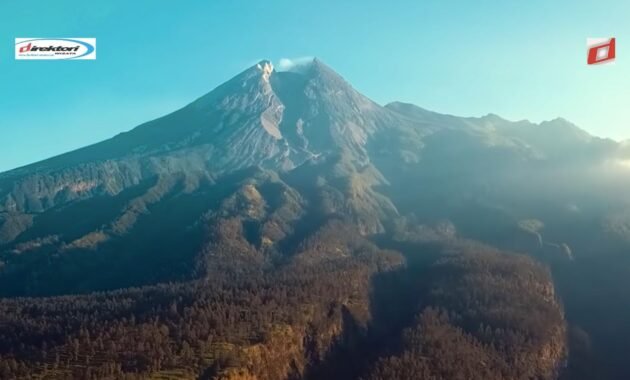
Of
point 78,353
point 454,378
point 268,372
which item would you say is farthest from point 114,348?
point 454,378

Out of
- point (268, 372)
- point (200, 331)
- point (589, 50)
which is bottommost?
point (268, 372)

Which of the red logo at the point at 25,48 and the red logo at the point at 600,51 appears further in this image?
the red logo at the point at 25,48

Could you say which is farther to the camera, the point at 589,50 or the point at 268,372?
the point at 268,372

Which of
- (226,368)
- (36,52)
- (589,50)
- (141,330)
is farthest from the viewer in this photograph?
(141,330)

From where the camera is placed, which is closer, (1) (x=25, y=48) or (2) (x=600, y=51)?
(2) (x=600, y=51)

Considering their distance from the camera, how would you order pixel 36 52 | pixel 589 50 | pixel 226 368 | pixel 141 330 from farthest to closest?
pixel 141 330, pixel 226 368, pixel 36 52, pixel 589 50

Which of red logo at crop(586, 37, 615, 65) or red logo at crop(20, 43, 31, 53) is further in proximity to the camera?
red logo at crop(20, 43, 31, 53)

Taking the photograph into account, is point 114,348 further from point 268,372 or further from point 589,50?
point 589,50

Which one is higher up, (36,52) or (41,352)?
(36,52)
